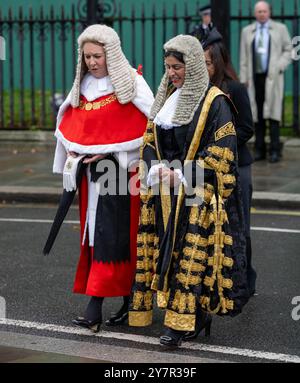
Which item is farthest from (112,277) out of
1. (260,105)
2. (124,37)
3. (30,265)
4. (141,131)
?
(124,37)

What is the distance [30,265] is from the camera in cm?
909

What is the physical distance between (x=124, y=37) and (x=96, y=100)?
1183 cm

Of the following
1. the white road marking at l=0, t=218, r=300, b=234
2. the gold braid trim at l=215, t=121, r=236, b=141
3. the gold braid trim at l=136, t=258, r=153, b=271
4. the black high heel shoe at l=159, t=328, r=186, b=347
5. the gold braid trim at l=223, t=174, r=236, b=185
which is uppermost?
the gold braid trim at l=215, t=121, r=236, b=141

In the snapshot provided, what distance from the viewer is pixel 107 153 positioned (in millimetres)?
7016

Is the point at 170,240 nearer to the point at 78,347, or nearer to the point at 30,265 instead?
the point at 78,347

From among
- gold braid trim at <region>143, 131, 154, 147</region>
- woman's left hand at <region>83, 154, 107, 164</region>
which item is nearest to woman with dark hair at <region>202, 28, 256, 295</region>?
gold braid trim at <region>143, 131, 154, 147</region>

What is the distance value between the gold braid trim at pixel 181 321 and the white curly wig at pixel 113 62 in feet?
4.48

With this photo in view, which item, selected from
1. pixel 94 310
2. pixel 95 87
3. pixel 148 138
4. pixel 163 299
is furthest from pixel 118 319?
pixel 95 87

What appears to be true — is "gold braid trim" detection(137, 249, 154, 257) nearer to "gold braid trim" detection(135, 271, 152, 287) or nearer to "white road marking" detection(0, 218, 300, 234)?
"gold braid trim" detection(135, 271, 152, 287)

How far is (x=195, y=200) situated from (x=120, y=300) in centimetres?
161

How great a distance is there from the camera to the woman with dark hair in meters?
7.18

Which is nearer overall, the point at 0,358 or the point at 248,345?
the point at 0,358

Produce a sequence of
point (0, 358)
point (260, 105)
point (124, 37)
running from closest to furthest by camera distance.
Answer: point (0, 358)
point (260, 105)
point (124, 37)

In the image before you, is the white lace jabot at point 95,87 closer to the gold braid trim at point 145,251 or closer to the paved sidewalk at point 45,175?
the gold braid trim at point 145,251
